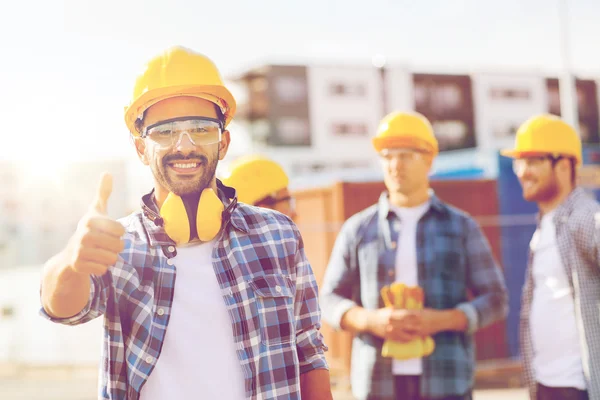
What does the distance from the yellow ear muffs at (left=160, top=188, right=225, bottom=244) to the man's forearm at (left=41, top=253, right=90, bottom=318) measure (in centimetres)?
35

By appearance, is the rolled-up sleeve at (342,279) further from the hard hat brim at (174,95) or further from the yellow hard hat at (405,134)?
the hard hat brim at (174,95)

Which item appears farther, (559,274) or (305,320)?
(559,274)

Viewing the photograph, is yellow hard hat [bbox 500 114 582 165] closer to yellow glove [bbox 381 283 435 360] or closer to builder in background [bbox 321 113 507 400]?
builder in background [bbox 321 113 507 400]

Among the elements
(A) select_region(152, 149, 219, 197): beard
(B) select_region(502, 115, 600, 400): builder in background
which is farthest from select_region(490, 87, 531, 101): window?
(A) select_region(152, 149, 219, 197): beard

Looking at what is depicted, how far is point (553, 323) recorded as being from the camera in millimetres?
4652

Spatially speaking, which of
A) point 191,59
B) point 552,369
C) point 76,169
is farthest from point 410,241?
point 76,169

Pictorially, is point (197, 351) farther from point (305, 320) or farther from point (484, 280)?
point (484, 280)

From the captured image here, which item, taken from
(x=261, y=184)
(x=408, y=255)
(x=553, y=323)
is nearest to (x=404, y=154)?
(x=408, y=255)

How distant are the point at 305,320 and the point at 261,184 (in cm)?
204

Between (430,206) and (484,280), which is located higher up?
(430,206)

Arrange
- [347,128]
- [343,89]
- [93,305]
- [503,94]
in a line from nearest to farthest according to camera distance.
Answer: [93,305], [343,89], [347,128], [503,94]

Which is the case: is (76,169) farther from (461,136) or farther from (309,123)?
(461,136)

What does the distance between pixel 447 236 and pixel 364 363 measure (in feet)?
2.84

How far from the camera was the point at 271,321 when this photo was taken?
8.30ft
